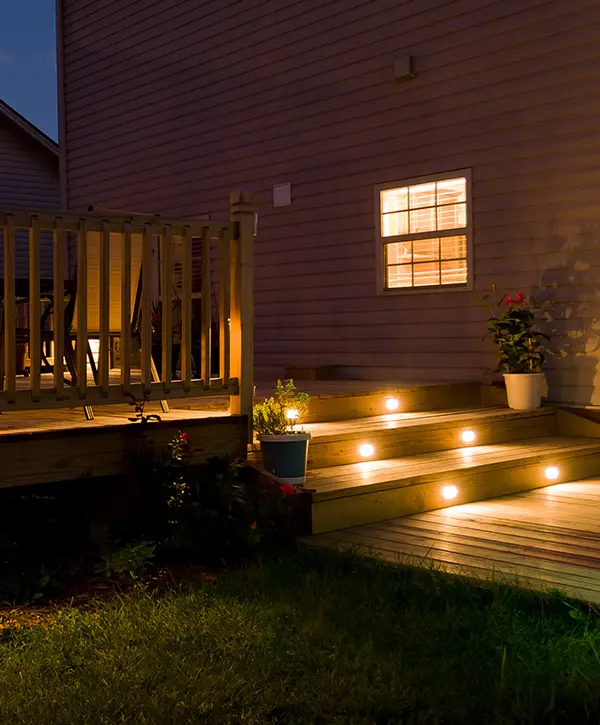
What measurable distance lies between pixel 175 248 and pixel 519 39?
3.14m

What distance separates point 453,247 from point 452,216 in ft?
0.79

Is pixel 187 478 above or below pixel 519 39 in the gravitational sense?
below

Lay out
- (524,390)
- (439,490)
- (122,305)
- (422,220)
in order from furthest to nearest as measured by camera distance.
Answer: (422,220) < (524,390) < (439,490) < (122,305)

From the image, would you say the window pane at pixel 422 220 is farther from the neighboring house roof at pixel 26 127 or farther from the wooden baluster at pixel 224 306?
the neighboring house roof at pixel 26 127

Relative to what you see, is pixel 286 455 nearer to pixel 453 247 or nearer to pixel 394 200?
pixel 453 247

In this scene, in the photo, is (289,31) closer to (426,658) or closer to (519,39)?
(519,39)

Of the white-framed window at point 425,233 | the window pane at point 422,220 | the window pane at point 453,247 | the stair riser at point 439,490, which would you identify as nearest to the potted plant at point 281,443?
the stair riser at point 439,490

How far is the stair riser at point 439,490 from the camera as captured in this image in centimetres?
431

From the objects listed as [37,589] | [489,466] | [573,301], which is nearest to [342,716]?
[37,589]

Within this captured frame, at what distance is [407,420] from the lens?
573 cm

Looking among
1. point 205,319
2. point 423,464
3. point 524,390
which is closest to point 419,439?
point 423,464

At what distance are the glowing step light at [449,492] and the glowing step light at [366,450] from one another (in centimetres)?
50

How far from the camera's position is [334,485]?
4398 mm

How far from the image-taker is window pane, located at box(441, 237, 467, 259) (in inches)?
286
